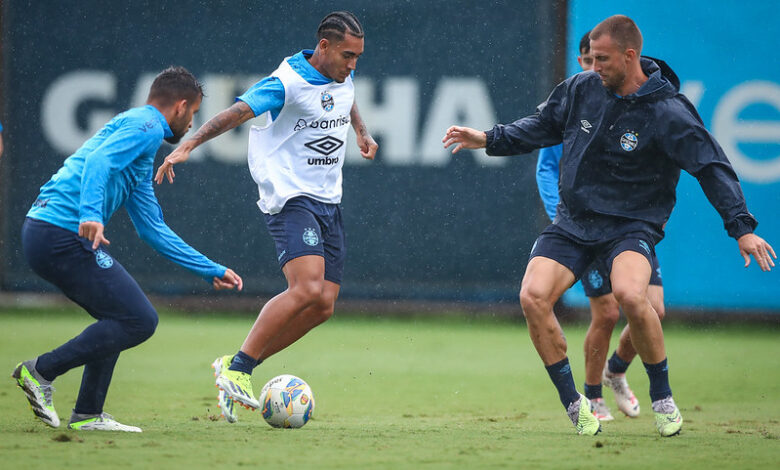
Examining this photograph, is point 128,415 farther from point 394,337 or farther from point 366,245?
point 366,245

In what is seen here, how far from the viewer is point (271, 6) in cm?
1355

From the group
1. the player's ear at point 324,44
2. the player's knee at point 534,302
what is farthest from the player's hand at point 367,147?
the player's knee at point 534,302

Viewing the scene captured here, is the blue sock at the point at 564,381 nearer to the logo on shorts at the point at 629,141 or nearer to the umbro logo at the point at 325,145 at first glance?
the logo on shorts at the point at 629,141

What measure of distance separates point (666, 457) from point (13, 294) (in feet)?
34.4

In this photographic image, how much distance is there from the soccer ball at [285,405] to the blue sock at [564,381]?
4.65ft

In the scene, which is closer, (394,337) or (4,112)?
(394,337)

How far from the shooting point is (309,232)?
6.77 metres

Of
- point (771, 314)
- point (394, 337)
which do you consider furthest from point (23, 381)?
point (771, 314)

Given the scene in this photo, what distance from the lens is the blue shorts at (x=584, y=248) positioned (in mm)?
6297

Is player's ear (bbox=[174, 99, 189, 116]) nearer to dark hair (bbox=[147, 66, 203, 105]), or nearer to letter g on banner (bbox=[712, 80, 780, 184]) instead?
dark hair (bbox=[147, 66, 203, 105])

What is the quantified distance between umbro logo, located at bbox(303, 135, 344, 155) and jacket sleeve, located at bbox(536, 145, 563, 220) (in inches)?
60.2

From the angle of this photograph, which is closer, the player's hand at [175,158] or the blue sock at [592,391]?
the player's hand at [175,158]

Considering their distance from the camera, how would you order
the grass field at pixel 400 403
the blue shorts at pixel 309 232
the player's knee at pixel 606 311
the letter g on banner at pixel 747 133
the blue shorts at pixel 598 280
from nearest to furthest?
the grass field at pixel 400 403, the blue shorts at pixel 309 232, the blue shorts at pixel 598 280, the player's knee at pixel 606 311, the letter g on banner at pixel 747 133

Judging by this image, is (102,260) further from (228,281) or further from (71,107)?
(71,107)
